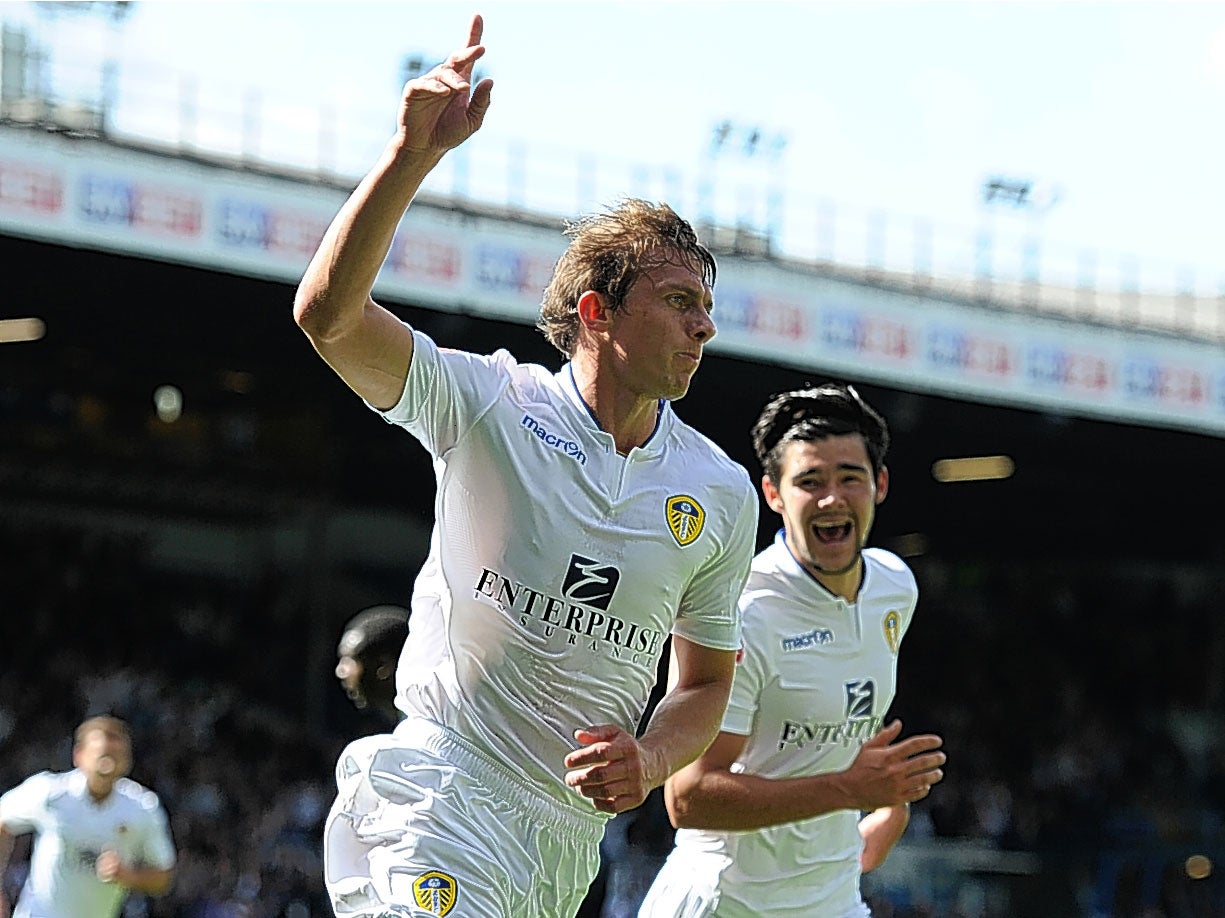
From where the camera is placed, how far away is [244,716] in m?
25.6

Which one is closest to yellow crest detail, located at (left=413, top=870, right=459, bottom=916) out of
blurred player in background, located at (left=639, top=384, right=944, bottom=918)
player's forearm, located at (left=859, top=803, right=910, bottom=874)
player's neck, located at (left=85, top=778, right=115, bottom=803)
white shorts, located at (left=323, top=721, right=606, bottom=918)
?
white shorts, located at (left=323, top=721, right=606, bottom=918)

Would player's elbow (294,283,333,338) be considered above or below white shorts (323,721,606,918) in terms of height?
above

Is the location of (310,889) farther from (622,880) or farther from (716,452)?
(716,452)

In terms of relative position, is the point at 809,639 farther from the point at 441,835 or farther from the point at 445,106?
the point at 445,106

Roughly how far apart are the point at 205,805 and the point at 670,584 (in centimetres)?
1848

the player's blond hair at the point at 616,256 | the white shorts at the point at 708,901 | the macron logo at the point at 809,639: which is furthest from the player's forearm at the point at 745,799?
the player's blond hair at the point at 616,256

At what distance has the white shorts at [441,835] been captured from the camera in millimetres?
4348

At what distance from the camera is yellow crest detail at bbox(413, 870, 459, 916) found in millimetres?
4301

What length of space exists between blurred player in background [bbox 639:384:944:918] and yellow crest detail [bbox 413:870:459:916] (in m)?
1.51

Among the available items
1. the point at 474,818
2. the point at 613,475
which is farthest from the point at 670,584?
the point at 474,818

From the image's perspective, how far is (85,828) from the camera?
11289mm

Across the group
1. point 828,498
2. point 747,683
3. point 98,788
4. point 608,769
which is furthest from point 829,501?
point 98,788

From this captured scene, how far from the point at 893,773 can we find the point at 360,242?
2.15 meters

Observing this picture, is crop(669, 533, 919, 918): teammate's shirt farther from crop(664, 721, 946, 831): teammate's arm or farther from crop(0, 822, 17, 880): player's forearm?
crop(0, 822, 17, 880): player's forearm
